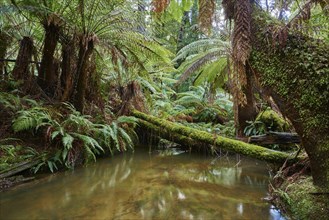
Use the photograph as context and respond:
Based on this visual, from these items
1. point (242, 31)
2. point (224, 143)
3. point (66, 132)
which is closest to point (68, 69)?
point (66, 132)

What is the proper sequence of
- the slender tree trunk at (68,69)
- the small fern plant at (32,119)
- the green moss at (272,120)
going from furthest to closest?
the green moss at (272,120) < the slender tree trunk at (68,69) < the small fern plant at (32,119)

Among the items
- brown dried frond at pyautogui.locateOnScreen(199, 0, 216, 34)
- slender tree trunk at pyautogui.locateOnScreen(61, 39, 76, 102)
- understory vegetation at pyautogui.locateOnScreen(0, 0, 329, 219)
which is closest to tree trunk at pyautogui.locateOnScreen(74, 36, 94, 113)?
understory vegetation at pyautogui.locateOnScreen(0, 0, 329, 219)

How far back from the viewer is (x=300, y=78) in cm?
251

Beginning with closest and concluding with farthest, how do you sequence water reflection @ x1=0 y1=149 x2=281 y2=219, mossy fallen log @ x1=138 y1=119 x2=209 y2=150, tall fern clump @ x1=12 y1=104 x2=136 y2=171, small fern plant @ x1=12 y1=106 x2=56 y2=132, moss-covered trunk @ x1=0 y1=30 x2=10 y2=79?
water reflection @ x1=0 y1=149 x2=281 y2=219
small fern plant @ x1=12 y1=106 x2=56 y2=132
tall fern clump @ x1=12 y1=104 x2=136 y2=171
moss-covered trunk @ x1=0 y1=30 x2=10 y2=79
mossy fallen log @ x1=138 y1=119 x2=209 y2=150

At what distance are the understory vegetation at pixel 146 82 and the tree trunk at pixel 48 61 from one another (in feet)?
0.06

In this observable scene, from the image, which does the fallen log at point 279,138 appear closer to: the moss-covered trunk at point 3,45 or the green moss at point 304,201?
the green moss at point 304,201

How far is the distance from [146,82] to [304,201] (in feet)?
18.7

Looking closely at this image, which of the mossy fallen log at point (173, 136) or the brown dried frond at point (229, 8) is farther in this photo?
the mossy fallen log at point (173, 136)

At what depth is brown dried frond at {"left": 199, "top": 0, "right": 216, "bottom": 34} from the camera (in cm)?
287

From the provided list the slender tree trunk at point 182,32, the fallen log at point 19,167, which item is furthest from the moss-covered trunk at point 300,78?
the slender tree trunk at point 182,32

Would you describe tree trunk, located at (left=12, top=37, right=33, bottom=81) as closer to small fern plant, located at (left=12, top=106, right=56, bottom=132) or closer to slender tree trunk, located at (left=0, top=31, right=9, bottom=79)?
slender tree trunk, located at (left=0, top=31, right=9, bottom=79)

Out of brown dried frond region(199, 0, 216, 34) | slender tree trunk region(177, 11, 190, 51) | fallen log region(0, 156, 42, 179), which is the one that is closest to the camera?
brown dried frond region(199, 0, 216, 34)

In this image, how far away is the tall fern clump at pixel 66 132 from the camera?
4.14 meters

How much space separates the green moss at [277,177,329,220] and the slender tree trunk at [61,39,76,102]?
3.88 m
